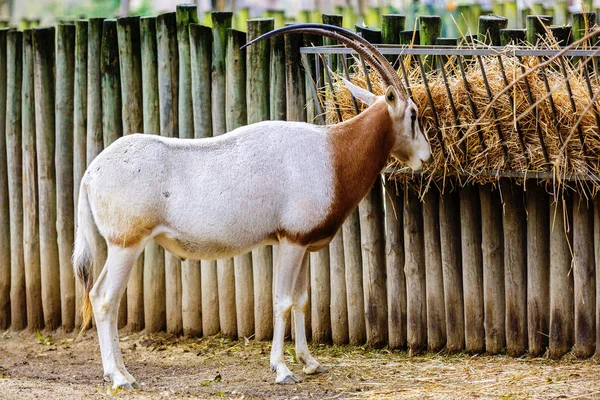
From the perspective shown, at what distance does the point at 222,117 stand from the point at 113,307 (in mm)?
2282

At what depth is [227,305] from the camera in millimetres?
9492

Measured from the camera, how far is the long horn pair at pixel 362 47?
779cm

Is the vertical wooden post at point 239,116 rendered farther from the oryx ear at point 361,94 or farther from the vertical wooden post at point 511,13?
the vertical wooden post at point 511,13

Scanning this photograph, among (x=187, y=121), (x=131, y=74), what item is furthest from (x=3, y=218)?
(x=187, y=121)

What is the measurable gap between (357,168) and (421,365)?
5.65 feet

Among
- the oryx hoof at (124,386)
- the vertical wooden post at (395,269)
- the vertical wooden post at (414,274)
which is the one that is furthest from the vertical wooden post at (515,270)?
the oryx hoof at (124,386)

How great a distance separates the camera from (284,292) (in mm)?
7957

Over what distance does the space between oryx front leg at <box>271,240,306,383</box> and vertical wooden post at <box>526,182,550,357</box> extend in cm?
191

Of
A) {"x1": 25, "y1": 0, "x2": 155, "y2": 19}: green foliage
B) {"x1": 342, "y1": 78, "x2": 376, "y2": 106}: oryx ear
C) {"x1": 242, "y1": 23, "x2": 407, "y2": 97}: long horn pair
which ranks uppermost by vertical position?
{"x1": 25, "y1": 0, "x2": 155, "y2": 19}: green foliage

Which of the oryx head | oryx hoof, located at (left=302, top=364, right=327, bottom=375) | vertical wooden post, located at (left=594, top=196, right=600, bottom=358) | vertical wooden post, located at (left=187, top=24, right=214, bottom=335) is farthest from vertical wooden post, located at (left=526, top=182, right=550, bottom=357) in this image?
vertical wooden post, located at (left=187, top=24, right=214, bottom=335)

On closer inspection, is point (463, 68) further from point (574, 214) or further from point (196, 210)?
point (196, 210)

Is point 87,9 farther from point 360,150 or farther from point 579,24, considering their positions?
point 360,150

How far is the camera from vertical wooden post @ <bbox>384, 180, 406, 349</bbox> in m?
8.88

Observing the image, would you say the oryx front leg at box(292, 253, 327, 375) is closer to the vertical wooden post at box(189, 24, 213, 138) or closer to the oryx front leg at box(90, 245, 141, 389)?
the oryx front leg at box(90, 245, 141, 389)
